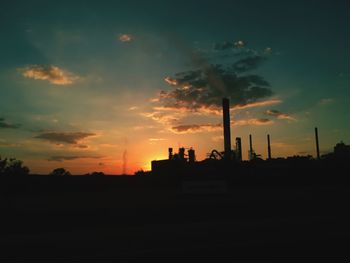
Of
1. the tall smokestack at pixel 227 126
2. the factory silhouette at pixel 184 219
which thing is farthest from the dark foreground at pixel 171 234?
the tall smokestack at pixel 227 126

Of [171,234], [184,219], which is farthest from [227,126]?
[171,234]

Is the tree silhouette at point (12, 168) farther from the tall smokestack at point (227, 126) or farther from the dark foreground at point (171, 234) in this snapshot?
the tall smokestack at point (227, 126)

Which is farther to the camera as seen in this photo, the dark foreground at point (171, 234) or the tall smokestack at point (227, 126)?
the tall smokestack at point (227, 126)

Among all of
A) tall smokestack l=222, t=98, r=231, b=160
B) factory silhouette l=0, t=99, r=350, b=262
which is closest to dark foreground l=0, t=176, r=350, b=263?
factory silhouette l=0, t=99, r=350, b=262

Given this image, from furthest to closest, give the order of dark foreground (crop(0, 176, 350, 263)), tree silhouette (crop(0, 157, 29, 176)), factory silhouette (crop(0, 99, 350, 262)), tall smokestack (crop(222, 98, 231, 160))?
tall smokestack (crop(222, 98, 231, 160)), tree silhouette (crop(0, 157, 29, 176)), factory silhouette (crop(0, 99, 350, 262)), dark foreground (crop(0, 176, 350, 263))

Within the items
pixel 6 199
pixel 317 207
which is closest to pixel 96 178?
pixel 6 199

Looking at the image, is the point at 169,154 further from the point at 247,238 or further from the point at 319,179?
the point at 247,238

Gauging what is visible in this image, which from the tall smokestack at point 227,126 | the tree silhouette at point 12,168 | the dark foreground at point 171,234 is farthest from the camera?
the tall smokestack at point 227,126

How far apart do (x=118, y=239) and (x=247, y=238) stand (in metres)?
5.64

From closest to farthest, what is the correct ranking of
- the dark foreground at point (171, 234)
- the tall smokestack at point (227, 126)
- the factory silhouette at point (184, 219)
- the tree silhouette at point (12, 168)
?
the dark foreground at point (171, 234) → the factory silhouette at point (184, 219) → the tree silhouette at point (12, 168) → the tall smokestack at point (227, 126)

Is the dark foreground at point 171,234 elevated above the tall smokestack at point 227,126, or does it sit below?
below

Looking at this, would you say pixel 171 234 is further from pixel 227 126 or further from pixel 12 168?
pixel 227 126

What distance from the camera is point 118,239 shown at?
49.9ft

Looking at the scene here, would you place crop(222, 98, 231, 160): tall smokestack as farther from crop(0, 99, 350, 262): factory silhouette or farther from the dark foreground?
the dark foreground
